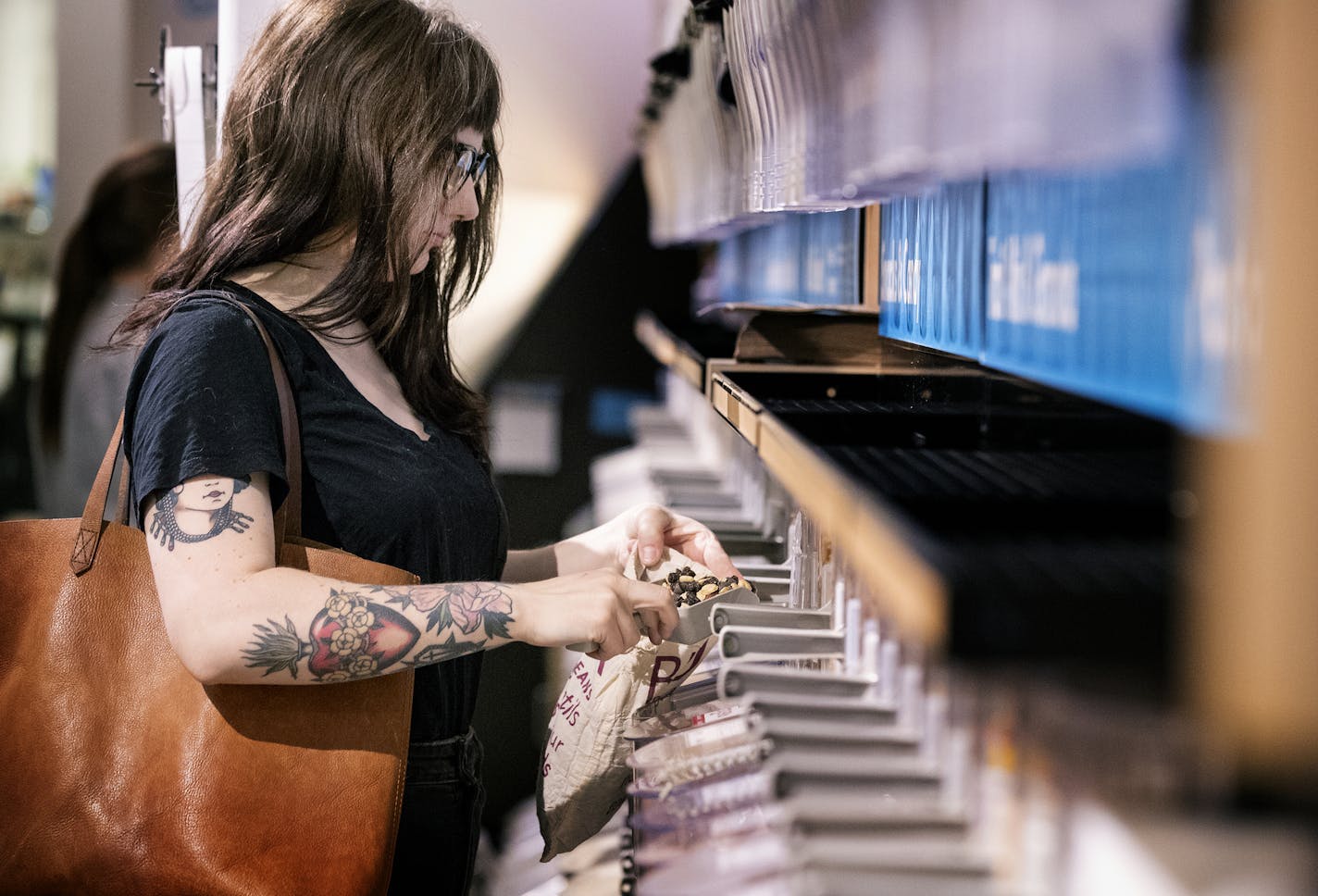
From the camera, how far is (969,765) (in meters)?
0.98

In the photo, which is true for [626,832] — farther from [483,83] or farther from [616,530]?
[483,83]

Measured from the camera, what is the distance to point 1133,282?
79 centimetres

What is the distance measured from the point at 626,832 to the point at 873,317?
78cm

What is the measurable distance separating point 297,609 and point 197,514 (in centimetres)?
14

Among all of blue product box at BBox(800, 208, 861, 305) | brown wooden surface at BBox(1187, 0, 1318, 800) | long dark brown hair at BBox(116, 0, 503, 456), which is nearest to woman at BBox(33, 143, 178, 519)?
blue product box at BBox(800, 208, 861, 305)

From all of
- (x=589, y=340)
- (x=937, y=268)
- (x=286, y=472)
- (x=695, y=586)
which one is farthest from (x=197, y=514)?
(x=589, y=340)

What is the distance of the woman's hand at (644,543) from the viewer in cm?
178

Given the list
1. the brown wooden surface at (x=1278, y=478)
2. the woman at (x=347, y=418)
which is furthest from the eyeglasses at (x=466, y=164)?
the brown wooden surface at (x=1278, y=478)

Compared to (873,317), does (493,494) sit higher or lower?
lower

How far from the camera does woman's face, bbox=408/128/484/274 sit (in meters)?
1.59

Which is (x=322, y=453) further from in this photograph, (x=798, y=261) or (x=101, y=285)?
(x=101, y=285)

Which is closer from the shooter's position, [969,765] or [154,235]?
[969,765]

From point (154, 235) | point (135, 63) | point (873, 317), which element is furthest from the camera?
point (135, 63)

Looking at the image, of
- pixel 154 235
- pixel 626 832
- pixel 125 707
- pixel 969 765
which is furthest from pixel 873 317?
pixel 154 235
